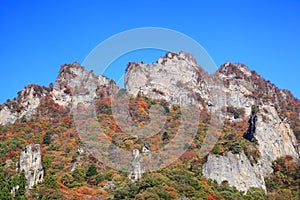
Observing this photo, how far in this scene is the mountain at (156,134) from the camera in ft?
163

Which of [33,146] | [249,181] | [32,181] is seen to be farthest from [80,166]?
[249,181]

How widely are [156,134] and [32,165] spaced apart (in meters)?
29.8

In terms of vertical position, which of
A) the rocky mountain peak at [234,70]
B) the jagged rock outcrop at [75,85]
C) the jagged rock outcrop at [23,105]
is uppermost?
the rocky mountain peak at [234,70]

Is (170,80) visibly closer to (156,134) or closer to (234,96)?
(234,96)

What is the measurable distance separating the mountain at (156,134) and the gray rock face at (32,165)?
13 centimetres

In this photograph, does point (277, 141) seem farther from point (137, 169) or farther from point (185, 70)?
point (185, 70)

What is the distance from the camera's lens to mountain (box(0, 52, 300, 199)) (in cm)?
4959

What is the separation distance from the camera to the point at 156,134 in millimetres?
77062

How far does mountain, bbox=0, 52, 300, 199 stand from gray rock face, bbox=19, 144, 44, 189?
13cm

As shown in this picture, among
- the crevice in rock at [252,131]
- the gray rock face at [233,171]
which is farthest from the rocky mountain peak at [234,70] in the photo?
the gray rock face at [233,171]

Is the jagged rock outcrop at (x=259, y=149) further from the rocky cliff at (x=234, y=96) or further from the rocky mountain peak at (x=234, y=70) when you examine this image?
the rocky mountain peak at (x=234, y=70)

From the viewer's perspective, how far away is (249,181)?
184 ft

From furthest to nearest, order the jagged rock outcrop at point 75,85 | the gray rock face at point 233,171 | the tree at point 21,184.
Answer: the jagged rock outcrop at point 75,85 → the gray rock face at point 233,171 → the tree at point 21,184

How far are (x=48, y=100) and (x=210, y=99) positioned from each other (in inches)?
1439
